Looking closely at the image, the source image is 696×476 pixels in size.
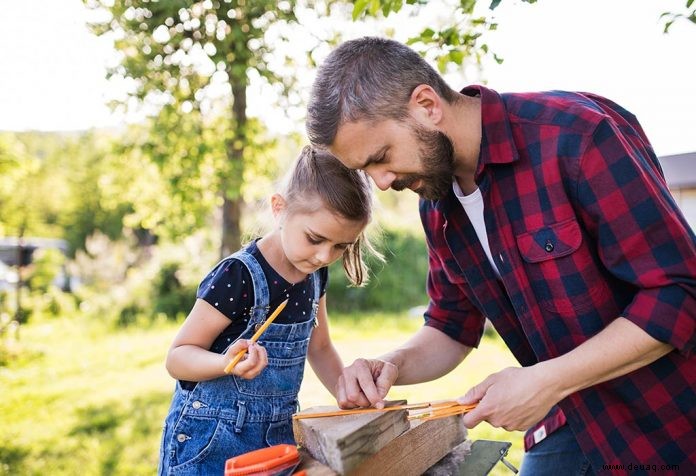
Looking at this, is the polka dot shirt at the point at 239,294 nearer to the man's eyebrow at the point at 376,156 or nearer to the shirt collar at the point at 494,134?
the man's eyebrow at the point at 376,156

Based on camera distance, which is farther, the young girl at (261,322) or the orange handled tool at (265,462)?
the young girl at (261,322)

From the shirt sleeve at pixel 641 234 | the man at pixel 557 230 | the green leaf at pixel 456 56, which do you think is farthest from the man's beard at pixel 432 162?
the green leaf at pixel 456 56

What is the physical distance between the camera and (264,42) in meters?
4.84

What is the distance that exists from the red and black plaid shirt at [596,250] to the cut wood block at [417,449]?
0.37 meters

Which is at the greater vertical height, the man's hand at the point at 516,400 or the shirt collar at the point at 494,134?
the shirt collar at the point at 494,134

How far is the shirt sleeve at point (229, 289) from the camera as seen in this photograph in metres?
2.08

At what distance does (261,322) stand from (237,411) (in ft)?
0.98

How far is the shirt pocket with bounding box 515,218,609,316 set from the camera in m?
1.84

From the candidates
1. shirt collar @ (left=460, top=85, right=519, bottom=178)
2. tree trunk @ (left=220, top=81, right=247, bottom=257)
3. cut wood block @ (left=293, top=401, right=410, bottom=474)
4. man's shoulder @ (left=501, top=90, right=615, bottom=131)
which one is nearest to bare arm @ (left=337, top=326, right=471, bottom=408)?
cut wood block @ (left=293, top=401, right=410, bottom=474)

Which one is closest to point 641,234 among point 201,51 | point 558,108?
point 558,108

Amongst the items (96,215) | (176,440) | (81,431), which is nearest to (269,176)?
(81,431)

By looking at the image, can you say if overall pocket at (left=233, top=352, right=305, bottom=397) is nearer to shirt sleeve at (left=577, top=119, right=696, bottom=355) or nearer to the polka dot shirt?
the polka dot shirt

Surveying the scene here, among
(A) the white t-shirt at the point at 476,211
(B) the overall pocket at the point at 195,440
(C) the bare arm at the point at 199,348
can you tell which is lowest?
(B) the overall pocket at the point at 195,440

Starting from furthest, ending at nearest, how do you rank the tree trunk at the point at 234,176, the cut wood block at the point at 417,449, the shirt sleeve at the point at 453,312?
the tree trunk at the point at 234,176 → the shirt sleeve at the point at 453,312 → the cut wood block at the point at 417,449
